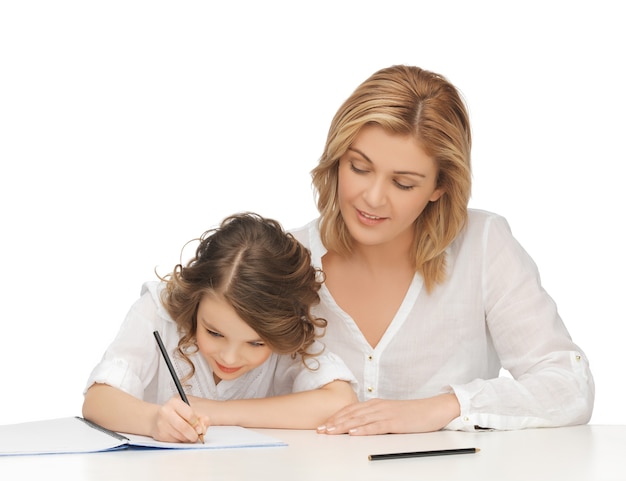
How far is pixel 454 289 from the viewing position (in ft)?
9.11

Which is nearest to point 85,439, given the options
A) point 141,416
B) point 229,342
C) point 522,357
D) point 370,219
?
point 141,416

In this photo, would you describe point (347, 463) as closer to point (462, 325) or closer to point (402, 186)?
point (402, 186)

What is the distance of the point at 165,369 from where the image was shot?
8.57 feet

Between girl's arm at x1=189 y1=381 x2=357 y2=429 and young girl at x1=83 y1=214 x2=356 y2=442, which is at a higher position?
young girl at x1=83 y1=214 x2=356 y2=442

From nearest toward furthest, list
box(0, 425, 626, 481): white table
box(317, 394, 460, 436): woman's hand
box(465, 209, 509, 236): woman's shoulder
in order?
1. box(0, 425, 626, 481): white table
2. box(317, 394, 460, 436): woman's hand
3. box(465, 209, 509, 236): woman's shoulder

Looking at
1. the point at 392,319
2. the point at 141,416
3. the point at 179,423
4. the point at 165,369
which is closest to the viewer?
the point at 179,423

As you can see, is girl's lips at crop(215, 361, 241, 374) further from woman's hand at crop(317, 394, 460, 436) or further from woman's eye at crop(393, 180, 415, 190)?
woman's eye at crop(393, 180, 415, 190)

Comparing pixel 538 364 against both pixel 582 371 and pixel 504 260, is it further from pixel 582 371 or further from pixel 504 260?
pixel 504 260

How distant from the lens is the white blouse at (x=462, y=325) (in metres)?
2.69

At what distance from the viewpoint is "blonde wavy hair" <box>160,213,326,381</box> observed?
2389 mm

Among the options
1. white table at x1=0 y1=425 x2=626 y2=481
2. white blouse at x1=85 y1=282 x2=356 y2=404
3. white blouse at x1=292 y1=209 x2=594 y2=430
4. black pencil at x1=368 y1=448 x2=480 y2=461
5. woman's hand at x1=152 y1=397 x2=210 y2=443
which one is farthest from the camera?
white blouse at x1=292 y1=209 x2=594 y2=430

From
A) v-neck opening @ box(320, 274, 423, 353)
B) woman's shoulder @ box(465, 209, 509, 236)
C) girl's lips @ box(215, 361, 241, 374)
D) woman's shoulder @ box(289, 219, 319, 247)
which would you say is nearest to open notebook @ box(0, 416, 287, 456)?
girl's lips @ box(215, 361, 241, 374)

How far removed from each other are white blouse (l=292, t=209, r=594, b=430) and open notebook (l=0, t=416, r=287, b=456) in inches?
20.2

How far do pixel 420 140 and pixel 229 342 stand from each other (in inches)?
25.5
